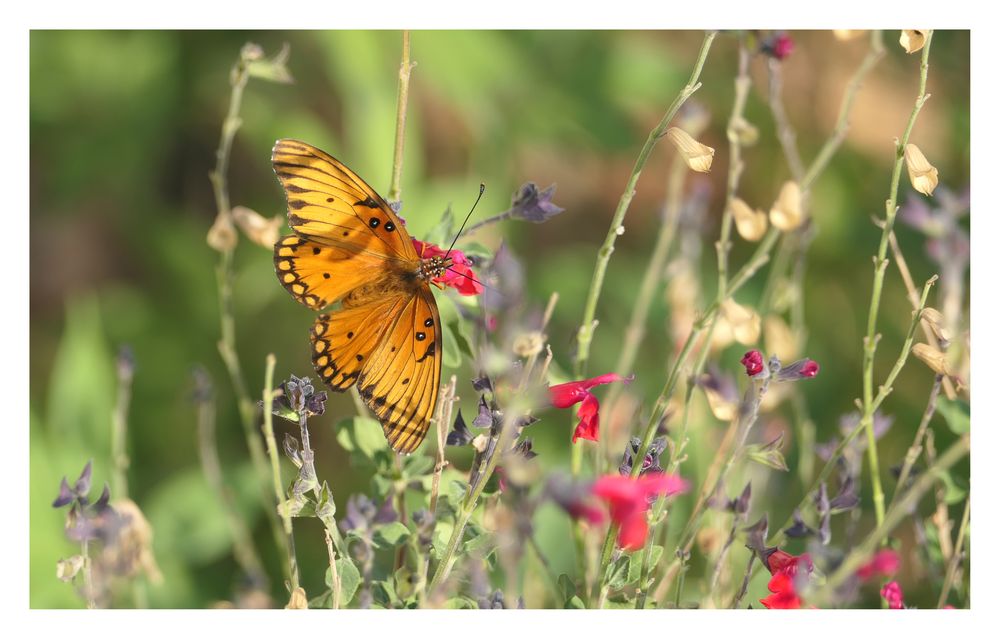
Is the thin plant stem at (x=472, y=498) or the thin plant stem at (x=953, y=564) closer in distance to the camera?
the thin plant stem at (x=472, y=498)

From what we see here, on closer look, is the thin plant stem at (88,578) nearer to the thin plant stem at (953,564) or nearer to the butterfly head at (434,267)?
the butterfly head at (434,267)

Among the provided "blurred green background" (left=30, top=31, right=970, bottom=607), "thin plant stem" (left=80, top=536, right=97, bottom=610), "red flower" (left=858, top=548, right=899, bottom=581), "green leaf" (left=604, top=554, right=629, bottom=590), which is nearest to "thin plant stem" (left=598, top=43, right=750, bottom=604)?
"green leaf" (left=604, top=554, right=629, bottom=590)

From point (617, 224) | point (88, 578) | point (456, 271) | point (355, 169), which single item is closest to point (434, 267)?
point (456, 271)

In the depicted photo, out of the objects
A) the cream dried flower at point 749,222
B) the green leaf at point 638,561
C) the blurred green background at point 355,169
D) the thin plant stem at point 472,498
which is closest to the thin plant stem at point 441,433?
the thin plant stem at point 472,498

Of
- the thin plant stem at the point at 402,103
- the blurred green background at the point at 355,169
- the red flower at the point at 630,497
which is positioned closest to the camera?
the red flower at the point at 630,497

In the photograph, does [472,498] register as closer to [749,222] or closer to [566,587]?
[566,587]

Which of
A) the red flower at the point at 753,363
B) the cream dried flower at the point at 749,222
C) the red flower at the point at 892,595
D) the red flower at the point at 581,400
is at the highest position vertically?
the cream dried flower at the point at 749,222
